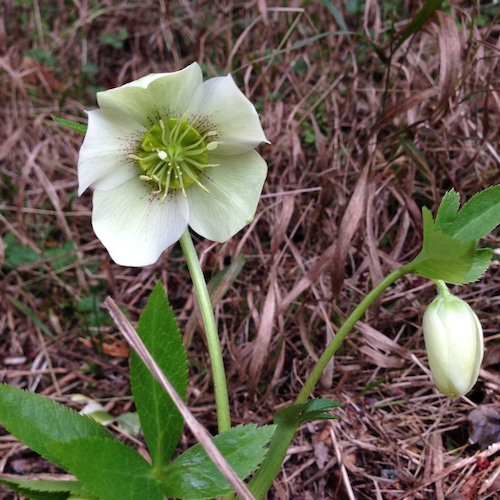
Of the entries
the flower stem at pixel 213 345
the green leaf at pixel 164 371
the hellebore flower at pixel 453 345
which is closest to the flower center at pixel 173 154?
the flower stem at pixel 213 345

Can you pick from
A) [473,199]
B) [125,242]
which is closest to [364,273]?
[473,199]

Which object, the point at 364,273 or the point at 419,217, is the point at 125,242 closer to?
the point at 364,273

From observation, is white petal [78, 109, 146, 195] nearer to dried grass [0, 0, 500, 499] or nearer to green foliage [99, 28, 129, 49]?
dried grass [0, 0, 500, 499]

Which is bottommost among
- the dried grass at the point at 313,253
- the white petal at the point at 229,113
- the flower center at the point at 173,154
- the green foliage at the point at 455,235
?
the dried grass at the point at 313,253

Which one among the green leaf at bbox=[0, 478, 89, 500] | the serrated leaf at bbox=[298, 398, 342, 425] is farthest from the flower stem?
the green leaf at bbox=[0, 478, 89, 500]

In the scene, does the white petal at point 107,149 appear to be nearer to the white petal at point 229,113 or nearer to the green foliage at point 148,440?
the white petal at point 229,113
